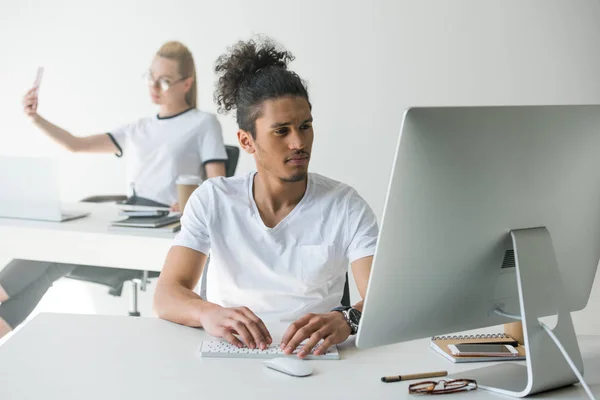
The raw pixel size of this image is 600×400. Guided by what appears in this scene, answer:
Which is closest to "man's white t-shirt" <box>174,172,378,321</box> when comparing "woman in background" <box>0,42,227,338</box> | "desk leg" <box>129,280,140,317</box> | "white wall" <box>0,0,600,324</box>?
"desk leg" <box>129,280,140,317</box>

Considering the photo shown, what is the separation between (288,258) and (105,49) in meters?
4.06

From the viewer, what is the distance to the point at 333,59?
5113 millimetres

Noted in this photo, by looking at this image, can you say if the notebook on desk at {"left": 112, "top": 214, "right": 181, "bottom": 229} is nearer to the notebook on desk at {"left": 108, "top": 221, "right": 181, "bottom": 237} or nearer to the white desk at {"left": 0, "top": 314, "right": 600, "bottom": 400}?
→ the notebook on desk at {"left": 108, "top": 221, "right": 181, "bottom": 237}

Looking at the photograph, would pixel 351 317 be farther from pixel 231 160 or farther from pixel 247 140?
pixel 231 160

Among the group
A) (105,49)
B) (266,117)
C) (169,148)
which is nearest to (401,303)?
(266,117)

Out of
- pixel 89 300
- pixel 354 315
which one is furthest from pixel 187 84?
pixel 354 315

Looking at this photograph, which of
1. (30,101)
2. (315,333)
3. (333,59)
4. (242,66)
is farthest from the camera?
(333,59)

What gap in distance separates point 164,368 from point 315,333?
30 cm

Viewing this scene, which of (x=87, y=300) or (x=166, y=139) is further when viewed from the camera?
(x=87, y=300)

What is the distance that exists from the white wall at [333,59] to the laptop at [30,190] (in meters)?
2.41

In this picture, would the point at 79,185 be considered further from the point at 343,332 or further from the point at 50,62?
the point at 343,332

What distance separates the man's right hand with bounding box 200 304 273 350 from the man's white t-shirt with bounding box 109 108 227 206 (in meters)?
2.01

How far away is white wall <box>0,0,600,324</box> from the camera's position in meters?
4.96

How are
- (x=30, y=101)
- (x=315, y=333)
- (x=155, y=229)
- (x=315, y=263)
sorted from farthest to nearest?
(x=30, y=101)
(x=155, y=229)
(x=315, y=263)
(x=315, y=333)
